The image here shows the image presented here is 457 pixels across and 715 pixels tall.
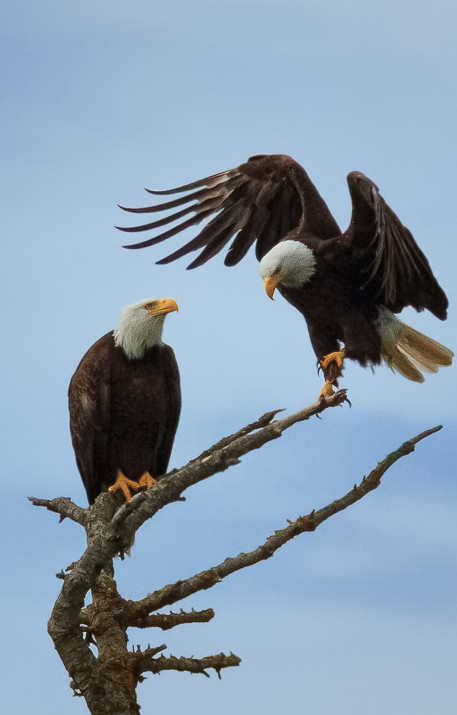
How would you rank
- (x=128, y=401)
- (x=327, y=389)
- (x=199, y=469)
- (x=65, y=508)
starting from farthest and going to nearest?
(x=327, y=389)
(x=128, y=401)
(x=65, y=508)
(x=199, y=469)

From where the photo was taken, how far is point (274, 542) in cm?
657

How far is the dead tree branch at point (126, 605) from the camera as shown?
6.41 metres

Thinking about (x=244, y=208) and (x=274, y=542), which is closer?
(x=274, y=542)

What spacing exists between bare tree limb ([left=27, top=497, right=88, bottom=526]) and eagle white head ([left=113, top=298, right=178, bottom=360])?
44.4 inches

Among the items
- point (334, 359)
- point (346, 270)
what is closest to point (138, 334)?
point (334, 359)

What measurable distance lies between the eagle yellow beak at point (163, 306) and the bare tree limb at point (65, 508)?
145 centimetres

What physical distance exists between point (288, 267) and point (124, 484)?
6.75 ft

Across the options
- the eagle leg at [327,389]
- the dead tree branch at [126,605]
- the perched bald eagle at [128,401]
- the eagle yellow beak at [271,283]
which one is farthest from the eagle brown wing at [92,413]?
the eagle leg at [327,389]

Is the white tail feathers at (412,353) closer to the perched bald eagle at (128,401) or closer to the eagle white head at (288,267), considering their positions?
the eagle white head at (288,267)

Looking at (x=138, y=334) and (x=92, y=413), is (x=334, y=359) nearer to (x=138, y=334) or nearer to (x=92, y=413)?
(x=138, y=334)

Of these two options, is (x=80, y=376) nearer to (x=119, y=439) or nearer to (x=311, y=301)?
(x=119, y=439)

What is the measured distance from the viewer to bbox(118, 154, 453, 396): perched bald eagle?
7980mm

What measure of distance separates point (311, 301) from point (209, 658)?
9.73 ft

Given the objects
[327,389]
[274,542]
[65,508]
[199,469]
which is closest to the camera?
[199,469]
